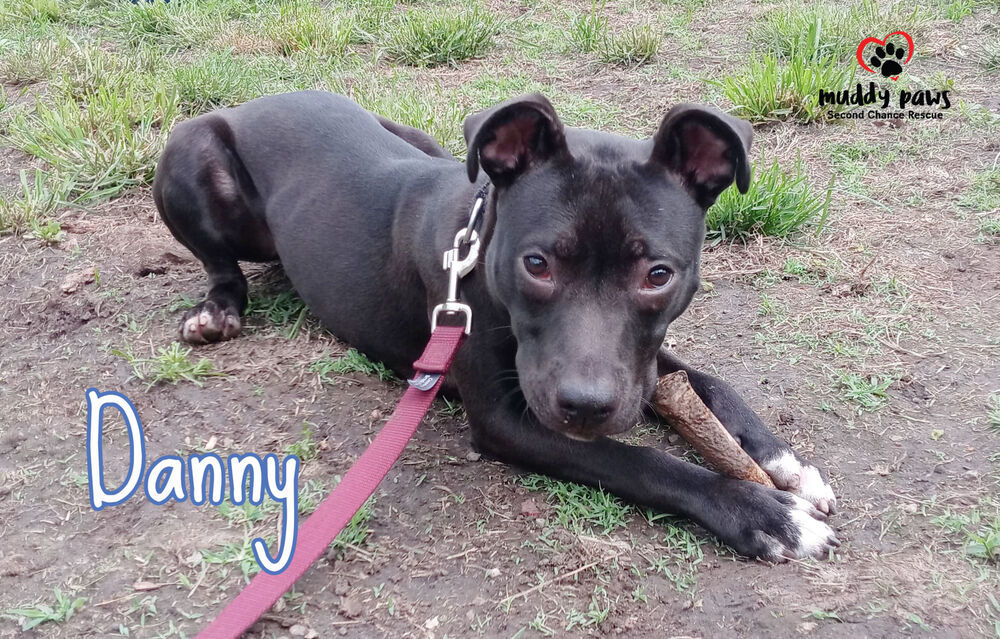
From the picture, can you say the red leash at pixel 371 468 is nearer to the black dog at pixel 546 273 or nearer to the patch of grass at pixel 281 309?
the black dog at pixel 546 273

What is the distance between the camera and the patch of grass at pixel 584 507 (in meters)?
2.99

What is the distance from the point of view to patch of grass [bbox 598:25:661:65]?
22.9 feet

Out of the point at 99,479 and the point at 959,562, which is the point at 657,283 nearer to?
the point at 959,562

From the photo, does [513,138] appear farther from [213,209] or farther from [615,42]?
[615,42]

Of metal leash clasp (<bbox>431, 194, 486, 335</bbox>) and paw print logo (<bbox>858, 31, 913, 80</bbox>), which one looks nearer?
metal leash clasp (<bbox>431, 194, 486, 335</bbox>)

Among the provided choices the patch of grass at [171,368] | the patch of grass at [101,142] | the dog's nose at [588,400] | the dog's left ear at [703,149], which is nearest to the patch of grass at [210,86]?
the patch of grass at [101,142]

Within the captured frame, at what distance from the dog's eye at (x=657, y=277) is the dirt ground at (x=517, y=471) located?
2.72 ft

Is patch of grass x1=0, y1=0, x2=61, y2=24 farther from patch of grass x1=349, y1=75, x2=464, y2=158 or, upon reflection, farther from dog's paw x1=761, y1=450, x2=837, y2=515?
dog's paw x1=761, y1=450, x2=837, y2=515

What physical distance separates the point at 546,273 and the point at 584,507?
2.88 ft

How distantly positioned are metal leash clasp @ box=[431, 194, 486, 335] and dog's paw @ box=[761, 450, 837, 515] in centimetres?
124

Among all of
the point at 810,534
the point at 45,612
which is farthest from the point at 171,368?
the point at 810,534

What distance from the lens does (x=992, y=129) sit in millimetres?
5648

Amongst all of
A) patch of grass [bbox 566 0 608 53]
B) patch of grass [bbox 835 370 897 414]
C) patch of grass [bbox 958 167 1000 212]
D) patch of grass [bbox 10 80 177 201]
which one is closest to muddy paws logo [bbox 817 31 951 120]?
patch of grass [bbox 958 167 1000 212]

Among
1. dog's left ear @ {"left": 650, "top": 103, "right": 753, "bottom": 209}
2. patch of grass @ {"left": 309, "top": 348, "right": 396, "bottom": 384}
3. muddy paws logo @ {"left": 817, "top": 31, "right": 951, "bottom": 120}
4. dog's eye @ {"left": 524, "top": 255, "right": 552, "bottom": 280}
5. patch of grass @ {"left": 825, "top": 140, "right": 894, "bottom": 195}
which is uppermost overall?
dog's left ear @ {"left": 650, "top": 103, "right": 753, "bottom": 209}
